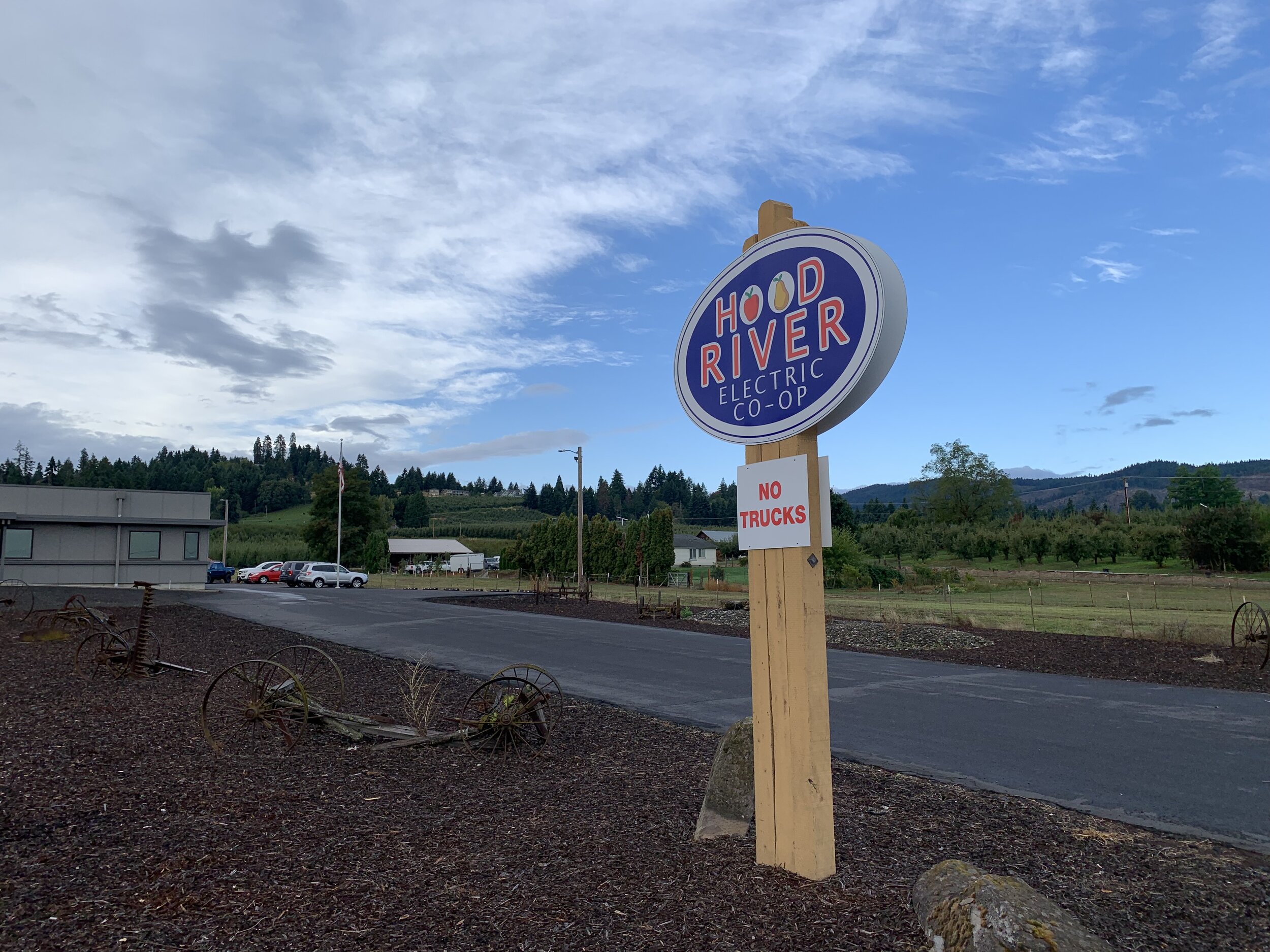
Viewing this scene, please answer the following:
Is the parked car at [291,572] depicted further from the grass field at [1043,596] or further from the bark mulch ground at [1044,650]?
the bark mulch ground at [1044,650]

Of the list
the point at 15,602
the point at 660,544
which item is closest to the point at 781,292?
the point at 15,602

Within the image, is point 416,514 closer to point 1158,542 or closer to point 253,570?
point 253,570

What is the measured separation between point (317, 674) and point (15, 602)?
58.2 ft

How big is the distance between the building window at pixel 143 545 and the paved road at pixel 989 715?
2322 cm

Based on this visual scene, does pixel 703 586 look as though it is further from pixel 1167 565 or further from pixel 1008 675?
pixel 1167 565

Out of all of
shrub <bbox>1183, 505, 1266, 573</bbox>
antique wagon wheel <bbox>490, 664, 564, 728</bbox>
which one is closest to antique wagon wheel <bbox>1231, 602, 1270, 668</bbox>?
antique wagon wheel <bbox>490, 664, 564, 728</bbox>

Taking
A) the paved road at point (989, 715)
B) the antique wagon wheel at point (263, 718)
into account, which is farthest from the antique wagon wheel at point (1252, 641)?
the antique wagon wheel at point (263, 718)

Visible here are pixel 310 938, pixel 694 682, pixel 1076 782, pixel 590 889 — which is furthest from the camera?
pixel 694 682

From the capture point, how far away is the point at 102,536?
35844mm

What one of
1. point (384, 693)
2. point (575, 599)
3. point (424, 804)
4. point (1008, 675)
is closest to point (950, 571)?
point (575, 599)

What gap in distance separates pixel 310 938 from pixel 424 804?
1896 millimetres

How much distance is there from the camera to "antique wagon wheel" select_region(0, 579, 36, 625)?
17.1 metres

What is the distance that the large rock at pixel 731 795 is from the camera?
445 cm

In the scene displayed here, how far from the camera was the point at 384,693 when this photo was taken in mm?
9688
